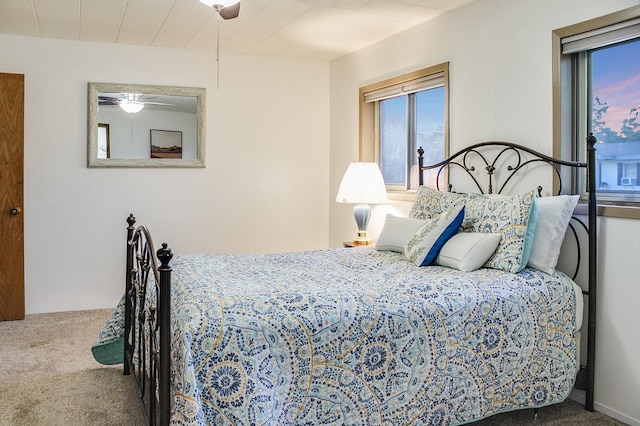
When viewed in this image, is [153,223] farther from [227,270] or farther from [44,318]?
[227,270]

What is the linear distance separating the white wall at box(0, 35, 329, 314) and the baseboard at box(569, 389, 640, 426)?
2.93 m

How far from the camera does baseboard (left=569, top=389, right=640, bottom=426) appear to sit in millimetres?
2551

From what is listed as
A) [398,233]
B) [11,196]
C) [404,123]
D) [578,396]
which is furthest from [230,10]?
[578,396]

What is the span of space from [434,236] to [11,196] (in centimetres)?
329

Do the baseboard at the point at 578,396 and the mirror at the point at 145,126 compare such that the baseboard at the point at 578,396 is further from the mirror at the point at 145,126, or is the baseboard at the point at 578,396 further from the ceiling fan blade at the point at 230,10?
the mirror at the point at 145,126

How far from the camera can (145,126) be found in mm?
4625

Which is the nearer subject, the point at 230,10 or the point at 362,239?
the point at 230,10

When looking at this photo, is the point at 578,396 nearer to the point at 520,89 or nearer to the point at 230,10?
the point at 520,89

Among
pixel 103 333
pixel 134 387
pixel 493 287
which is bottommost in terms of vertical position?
pixel 134 387

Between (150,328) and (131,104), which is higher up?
(131,104)

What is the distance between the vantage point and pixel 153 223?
4.76m

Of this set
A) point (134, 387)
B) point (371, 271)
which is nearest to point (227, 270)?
point (371, 271)

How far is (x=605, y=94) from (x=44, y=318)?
164 inches

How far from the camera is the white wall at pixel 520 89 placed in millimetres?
2576
